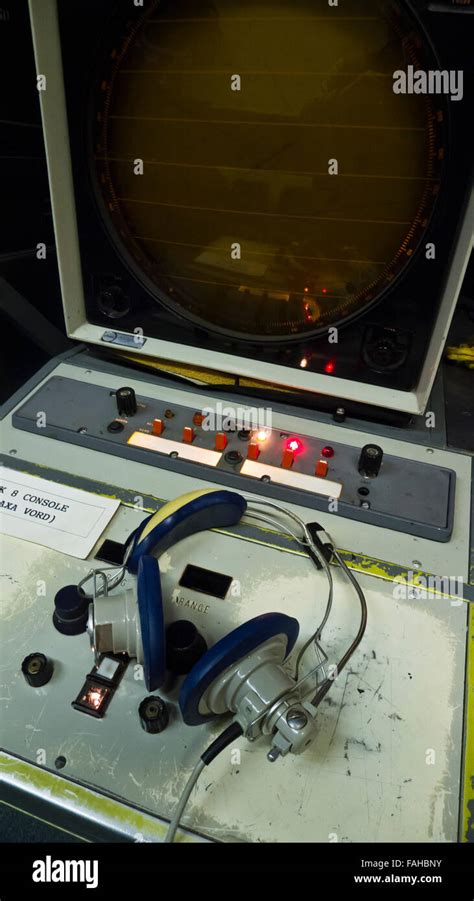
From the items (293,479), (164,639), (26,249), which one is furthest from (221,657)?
(26,249)

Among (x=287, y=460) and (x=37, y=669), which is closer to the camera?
(x=37, y=669)

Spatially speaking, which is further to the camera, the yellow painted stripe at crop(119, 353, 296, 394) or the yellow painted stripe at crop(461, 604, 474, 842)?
the yellow painted stripe at crop(119, 353, 296, 394)

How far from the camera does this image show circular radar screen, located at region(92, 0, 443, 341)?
92 centimetres

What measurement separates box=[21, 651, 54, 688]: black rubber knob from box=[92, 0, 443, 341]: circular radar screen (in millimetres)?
790

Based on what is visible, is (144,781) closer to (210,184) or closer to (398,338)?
(398,338)

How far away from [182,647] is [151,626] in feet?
0.31

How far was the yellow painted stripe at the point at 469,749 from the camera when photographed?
678 millimetres

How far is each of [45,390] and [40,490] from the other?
32cm

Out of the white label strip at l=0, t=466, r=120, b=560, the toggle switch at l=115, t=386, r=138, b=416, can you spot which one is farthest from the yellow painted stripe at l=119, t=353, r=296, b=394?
the white label strip at l=0, t=466, r=120, b=560

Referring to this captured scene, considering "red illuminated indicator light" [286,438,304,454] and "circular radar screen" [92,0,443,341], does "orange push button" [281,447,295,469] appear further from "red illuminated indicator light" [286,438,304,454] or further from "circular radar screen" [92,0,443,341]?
"circular radar screen" [92,0,443,341]

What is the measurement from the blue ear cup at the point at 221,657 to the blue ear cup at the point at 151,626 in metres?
0.05

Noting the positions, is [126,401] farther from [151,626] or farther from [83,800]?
[83,800]

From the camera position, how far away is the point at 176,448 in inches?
45.7

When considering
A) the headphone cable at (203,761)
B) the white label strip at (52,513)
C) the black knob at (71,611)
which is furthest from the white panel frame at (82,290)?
the headphone cable at (203,761)
